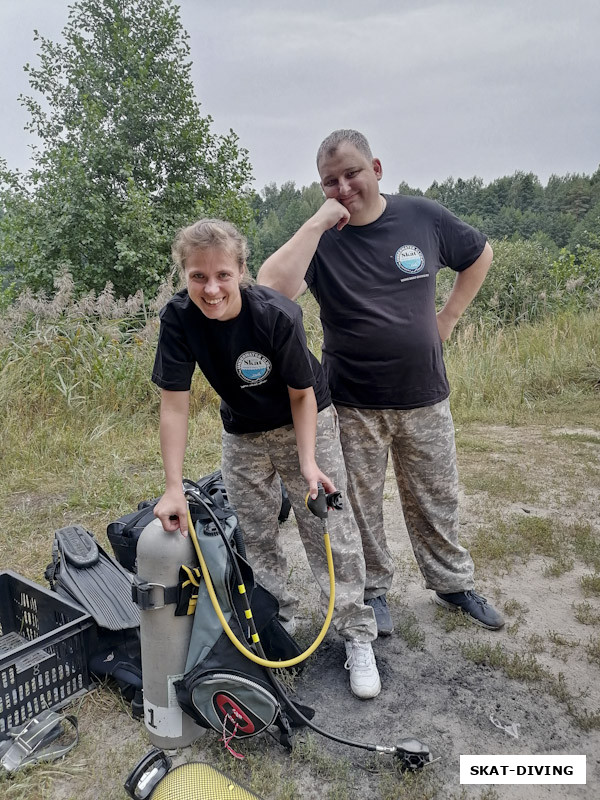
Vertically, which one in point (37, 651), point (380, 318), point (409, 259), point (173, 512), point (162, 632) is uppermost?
point (409, 259)

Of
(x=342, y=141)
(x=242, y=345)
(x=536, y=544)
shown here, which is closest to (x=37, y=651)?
(x=242, y=345)

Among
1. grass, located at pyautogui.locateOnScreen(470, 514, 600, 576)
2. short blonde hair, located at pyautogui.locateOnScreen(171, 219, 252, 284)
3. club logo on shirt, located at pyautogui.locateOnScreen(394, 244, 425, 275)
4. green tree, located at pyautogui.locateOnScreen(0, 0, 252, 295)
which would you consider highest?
green tree, located at pyautogui.locateOnScreen(0, 0, 252, 295)

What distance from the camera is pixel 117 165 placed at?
12219 mm

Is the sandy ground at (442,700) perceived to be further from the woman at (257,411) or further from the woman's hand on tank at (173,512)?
the woman's hand on tank at (173,512)

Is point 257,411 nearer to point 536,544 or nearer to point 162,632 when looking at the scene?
point 162,632

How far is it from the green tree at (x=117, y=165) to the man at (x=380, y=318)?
383 inches

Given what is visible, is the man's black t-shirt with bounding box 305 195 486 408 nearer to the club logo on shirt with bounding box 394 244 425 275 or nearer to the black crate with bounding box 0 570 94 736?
the club logo on shirt with bounding box 394 244 425 275

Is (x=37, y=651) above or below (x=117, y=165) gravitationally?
below

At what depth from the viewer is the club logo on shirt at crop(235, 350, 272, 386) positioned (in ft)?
6.29

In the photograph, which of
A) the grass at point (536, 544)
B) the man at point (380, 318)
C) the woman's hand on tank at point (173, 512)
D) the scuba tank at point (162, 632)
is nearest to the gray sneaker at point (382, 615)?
the man at point (380, 318)

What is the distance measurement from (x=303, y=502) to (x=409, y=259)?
0.98 meters

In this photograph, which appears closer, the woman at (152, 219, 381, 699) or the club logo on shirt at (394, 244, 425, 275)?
the woman at (152, 219, 381, 699)


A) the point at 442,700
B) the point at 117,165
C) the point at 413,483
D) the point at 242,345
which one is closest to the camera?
the point at 242,345

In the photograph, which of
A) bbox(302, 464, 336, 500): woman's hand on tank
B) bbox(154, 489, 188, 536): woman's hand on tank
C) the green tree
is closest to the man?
bbox(302, 464, 336, 500): woman's hand on tank
